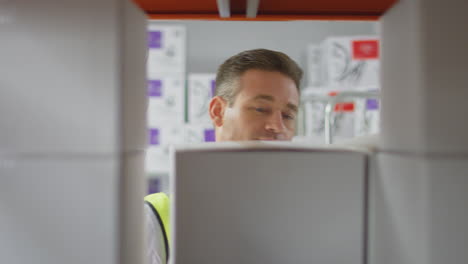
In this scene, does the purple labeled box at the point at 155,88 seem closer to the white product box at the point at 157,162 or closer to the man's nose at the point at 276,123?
the white product box at the point at 157,162

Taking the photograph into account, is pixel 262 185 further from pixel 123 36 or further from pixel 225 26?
pixel 225 26

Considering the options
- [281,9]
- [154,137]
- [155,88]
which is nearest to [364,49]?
[155,88]

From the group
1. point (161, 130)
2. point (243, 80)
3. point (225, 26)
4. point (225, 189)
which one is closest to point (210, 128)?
point (161, 130)

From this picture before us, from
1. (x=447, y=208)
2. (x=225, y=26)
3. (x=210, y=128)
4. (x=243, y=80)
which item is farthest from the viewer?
(x=225, y=26)

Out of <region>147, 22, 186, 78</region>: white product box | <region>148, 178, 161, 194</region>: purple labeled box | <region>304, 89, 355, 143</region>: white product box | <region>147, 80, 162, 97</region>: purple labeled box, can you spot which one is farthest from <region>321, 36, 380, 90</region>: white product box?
<region>148, 178, 161, 194</region>: purple labeled box

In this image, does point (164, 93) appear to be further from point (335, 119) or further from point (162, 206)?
point (162, 206)

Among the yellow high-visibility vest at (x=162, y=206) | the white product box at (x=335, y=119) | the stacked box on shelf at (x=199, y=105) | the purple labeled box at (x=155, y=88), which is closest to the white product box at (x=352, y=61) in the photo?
the white product box at (x=335, y=119)

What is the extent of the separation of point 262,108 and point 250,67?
135 mm

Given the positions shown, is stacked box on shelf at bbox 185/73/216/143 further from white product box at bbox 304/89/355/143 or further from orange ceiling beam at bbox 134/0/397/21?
orange ceiling beam at bbox 134/0/397/21

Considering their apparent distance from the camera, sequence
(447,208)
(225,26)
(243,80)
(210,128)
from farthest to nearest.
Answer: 1. (225,26)
2. (210,128)
3. (243,80)
4. (447,208)

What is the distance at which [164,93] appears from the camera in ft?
11.3

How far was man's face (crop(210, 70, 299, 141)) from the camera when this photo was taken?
1075mm

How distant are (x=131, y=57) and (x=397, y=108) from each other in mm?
329

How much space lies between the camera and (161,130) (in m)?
3.49
